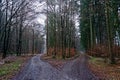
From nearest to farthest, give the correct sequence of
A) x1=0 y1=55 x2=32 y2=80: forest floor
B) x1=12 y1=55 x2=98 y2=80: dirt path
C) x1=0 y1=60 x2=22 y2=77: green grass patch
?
x1=12 y1=55 x2=98 y2=80: dirt path, x1=0 y1=55 x2=32 y2=80: forest floor, x1=0 y1=60 x2=22 y2=77: green grass patch

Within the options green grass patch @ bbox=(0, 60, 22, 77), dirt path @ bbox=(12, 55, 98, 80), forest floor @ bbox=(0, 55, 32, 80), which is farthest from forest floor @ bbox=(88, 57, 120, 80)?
green grass patch @ bbox=(0, 60, 22, 77)

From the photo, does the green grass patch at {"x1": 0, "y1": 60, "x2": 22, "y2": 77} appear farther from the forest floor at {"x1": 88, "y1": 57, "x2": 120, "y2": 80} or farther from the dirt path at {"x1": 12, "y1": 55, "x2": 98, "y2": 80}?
the forest floor at {"x1": 88, "y1": 57, "x2": 120, "y2": 80}

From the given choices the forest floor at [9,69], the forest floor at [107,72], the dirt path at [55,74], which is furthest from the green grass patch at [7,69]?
the forest floor at [107,72]

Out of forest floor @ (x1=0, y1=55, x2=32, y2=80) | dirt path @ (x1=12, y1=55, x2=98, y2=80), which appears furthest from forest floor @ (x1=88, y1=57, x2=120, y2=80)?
forest floor @ (x1=0, y1=55, x2=32, y2=80)

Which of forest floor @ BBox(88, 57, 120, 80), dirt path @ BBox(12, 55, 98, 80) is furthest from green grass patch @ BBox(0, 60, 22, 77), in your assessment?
forest floor @ BBox(88, 57, 120, 80)

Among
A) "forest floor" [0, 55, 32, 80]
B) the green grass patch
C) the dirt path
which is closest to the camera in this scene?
the dirt path

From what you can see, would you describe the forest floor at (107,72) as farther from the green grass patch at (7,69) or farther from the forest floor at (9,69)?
the green grass patch at (7,69)

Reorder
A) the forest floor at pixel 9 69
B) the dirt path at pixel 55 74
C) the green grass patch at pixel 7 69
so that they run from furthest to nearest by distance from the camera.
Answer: the green grass patch at pixel 7 69 → the forest floor at pixel 9 69 → the dirt path at pixel 55 74

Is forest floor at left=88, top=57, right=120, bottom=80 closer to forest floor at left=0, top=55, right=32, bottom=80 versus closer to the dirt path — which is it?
the dirt path

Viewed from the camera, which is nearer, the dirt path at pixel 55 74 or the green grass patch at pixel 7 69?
the dirt path at pixel 55 74

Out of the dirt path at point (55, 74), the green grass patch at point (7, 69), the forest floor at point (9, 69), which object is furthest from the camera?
the green grass patch at point (7, 69)

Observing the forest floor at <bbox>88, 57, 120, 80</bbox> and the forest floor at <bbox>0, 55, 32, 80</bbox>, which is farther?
the forest floor at <bbox>0, 55, 32, 80</bbox>

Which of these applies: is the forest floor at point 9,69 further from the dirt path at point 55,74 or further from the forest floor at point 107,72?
the forest floor at point 107,72

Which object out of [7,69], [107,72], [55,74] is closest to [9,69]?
[7,69]
